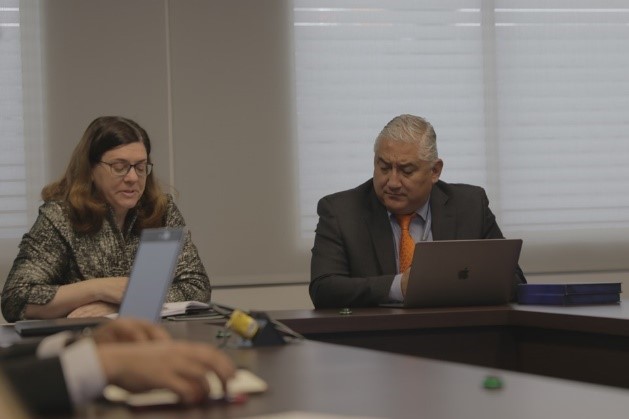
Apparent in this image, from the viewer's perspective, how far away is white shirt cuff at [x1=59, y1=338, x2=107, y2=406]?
122 cm

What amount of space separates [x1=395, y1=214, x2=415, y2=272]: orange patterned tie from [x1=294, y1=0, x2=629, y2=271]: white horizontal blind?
131 centimetres

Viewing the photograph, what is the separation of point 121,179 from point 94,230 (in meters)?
0.20

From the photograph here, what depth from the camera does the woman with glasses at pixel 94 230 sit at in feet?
10.7

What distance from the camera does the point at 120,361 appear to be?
124 cm

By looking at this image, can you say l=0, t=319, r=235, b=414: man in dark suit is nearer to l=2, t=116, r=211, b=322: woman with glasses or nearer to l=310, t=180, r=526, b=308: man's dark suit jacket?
l=2, t=116, r=211, b=322: woman with glasses

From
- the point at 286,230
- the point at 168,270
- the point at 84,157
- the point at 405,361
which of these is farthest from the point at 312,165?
the point at 405,361

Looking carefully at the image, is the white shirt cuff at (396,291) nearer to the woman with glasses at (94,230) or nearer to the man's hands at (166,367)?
the woman with glasses at (94,230)

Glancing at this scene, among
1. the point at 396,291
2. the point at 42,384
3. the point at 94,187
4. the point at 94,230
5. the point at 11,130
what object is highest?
the point at 11,130

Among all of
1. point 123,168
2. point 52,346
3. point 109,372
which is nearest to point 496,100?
point 123,168

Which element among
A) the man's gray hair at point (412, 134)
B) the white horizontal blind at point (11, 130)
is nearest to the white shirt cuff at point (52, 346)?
the man's gray hair at point (412, 134)

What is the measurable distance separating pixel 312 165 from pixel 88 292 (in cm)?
216

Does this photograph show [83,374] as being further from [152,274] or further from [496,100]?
[496,100]

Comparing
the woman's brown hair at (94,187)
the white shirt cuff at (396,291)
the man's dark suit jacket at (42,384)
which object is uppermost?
the woman's brown hair at (94,187)

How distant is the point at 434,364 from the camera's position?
1547 mm
